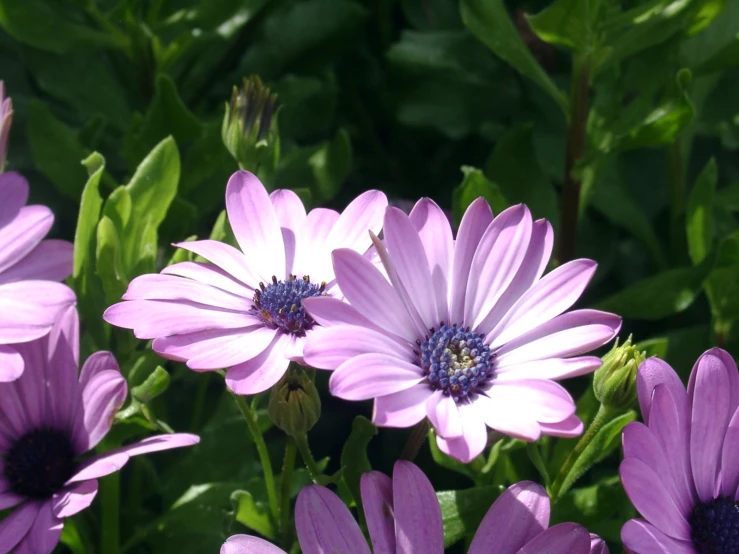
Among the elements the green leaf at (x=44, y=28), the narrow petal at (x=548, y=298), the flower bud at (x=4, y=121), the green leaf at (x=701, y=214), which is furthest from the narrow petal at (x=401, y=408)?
the green leaf at (x=44, y=28)

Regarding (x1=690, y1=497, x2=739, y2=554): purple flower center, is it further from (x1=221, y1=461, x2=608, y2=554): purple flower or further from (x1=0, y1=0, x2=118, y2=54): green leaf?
(x1=0, y1=0, x2=118, y2=54): green leaf

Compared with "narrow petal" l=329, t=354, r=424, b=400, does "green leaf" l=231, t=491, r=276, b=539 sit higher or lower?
lower

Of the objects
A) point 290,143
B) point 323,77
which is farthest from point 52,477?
point 323,77

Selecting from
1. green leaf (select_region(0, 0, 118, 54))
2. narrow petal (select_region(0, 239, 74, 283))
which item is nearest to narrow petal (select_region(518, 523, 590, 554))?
narrow petal (select_region(0, 239, 74, 283))

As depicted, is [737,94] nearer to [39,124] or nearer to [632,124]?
[632,124]

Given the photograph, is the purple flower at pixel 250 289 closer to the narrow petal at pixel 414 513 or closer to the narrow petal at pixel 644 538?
the narrow petal at pixel 414 513

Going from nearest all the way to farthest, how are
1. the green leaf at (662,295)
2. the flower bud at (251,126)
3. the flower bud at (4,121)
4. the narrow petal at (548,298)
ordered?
the narrow petal at (548,298) < the flower bud at (4,121) < the flower bud at (251,126) < the green leaf at (662,295)

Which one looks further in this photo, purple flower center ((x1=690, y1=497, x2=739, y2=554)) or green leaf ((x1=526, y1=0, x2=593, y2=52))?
green leaf ((x1=526, y1=0, x2=593, y2=52))
